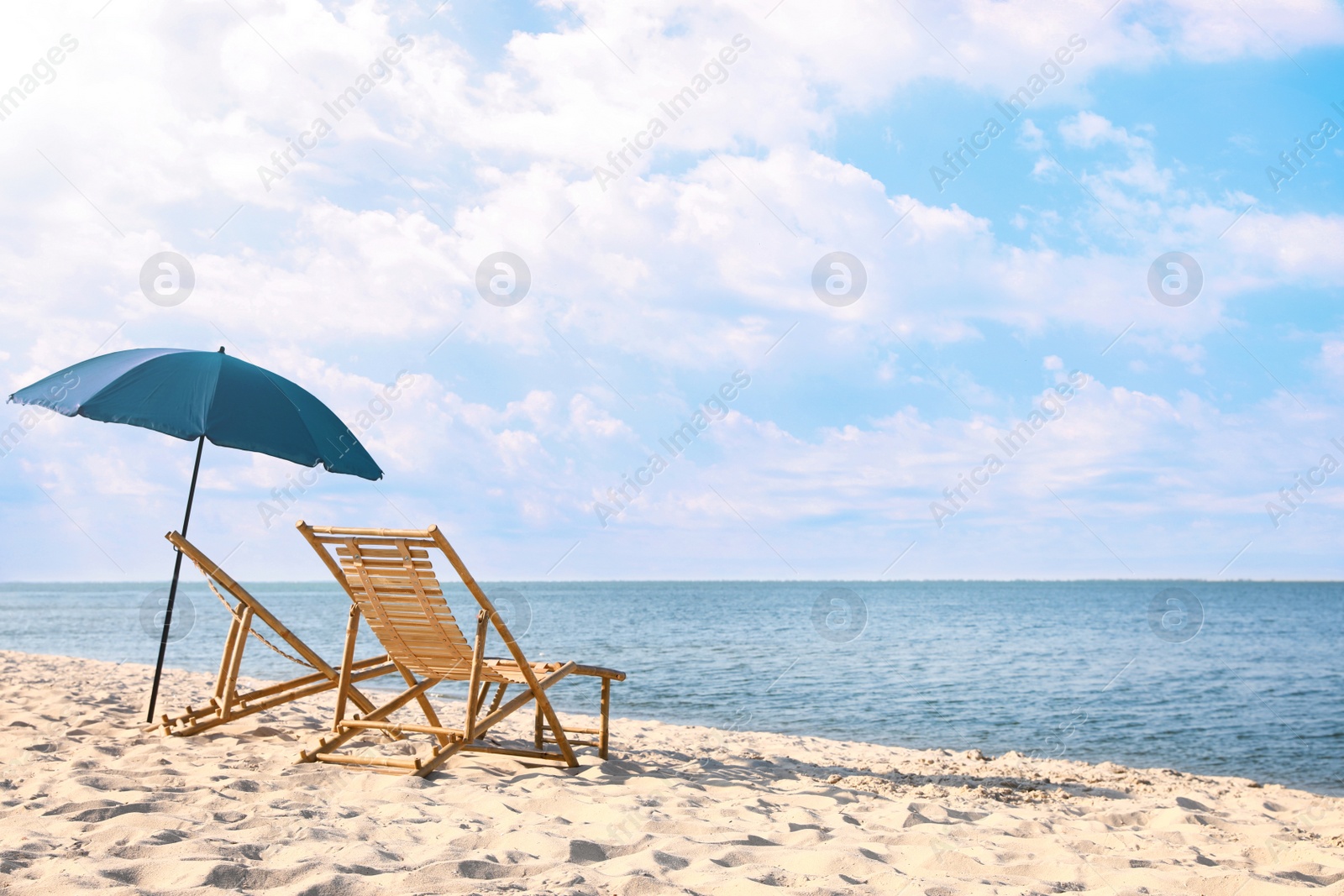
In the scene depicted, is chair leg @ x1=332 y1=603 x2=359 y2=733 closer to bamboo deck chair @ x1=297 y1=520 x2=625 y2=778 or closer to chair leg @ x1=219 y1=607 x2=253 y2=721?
bamboo deck chair @ x1=297 y1=520 x2=625 y2=778

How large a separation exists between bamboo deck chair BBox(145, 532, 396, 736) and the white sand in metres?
0.17

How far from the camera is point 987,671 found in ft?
58.5

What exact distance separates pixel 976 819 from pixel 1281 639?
34.4 metres

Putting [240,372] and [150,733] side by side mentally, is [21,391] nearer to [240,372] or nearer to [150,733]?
[240,372]

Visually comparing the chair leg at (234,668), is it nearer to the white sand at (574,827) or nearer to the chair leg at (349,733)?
the white sand at (574,827)

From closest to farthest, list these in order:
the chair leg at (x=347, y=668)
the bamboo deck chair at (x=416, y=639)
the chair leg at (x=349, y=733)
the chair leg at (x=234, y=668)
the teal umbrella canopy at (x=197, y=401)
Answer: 1. the bamboo deck chair at (x=416, y=639)
2. the chair leg at (x=349, y=733)
3. the teal umbrella canopy at (x=197, y=401)
4. the chair leg at (x=347, y=668)
5. the chair leg at (x=234, y=668)

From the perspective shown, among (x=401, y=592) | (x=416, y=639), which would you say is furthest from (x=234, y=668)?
(x=401, y=592)

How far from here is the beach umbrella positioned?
16.3 feet

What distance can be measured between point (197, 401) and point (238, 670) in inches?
64.0

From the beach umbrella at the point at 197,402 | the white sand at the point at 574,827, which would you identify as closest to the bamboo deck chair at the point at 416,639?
the white sand at the point at 574,827

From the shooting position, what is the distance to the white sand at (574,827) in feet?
9.73

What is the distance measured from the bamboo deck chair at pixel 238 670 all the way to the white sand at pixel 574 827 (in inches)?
6.6

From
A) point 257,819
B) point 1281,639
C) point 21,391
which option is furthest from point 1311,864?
point 1281,639

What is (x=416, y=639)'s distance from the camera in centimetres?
521
